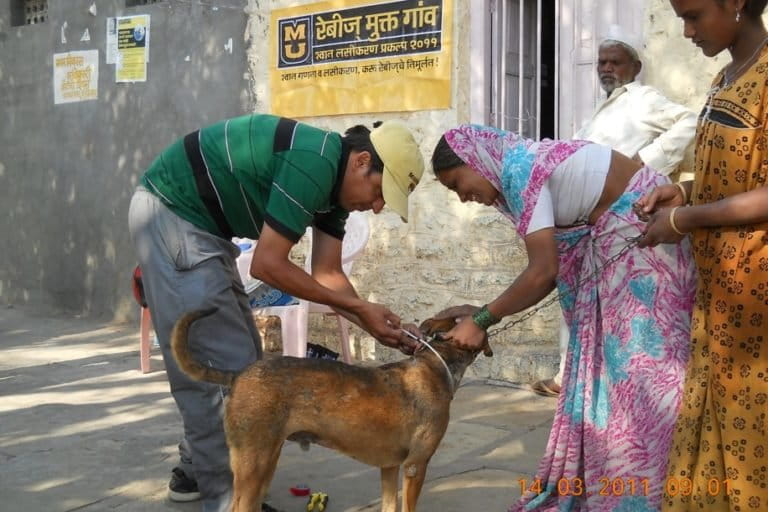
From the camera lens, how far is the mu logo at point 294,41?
7.80 metres

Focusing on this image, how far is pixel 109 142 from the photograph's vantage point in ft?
31.8

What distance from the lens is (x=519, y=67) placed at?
6.89 metres

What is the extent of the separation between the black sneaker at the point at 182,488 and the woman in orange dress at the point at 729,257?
2147mm

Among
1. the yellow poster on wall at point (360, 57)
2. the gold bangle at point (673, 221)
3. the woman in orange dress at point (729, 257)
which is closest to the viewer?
the woman in orange dress at point (729, 257)

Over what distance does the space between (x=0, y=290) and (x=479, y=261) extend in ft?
A: 22.2

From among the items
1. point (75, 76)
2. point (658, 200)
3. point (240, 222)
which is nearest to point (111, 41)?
point (75, 76)

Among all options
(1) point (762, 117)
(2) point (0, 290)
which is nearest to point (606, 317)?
(1) point (762, 117)

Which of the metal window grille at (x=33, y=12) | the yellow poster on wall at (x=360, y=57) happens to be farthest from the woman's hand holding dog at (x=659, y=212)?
the metal window grille at (x=33, y=12)

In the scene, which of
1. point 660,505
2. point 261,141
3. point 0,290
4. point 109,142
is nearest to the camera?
point 660,505

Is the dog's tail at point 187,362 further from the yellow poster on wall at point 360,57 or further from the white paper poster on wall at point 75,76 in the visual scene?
the white paper poster on wall at point 75,76

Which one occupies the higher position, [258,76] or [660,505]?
[258,76]

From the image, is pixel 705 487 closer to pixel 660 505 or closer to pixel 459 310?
pixel 660 505

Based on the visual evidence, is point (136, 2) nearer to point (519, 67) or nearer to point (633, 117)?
point (519, 67)

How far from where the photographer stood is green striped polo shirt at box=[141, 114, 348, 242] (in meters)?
3.36
